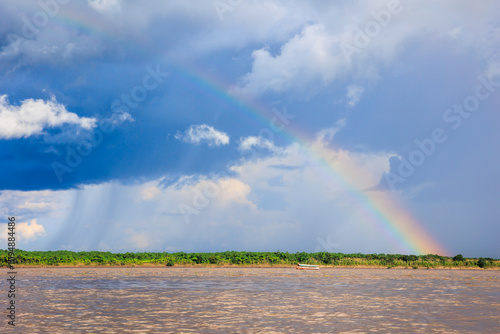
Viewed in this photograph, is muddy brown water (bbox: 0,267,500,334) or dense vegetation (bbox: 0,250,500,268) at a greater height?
dense vegetation (bbox: 0,250,500,268)

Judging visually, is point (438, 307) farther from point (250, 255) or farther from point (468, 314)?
point (250, 255)

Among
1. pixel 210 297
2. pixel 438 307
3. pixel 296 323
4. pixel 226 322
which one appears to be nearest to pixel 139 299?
pixel 210 297

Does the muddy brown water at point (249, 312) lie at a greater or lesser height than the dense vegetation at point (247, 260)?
lesser

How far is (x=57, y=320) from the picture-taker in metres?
24.5

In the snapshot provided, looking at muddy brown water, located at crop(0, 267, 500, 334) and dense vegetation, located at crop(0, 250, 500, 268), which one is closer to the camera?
muddy brown water, located at crop(0, 267, 500, 334)

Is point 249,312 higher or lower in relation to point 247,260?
Answer: lower

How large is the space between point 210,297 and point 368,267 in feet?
249

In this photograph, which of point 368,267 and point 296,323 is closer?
point 296,323

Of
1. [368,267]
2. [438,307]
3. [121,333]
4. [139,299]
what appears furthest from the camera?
[368,267]

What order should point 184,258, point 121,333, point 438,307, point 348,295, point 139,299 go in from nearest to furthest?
point 121,333
point 438,307
point 139,299
point 348,295
point 184,258

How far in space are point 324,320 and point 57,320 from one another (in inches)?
547

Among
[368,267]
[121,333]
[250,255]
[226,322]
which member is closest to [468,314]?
[226,322]

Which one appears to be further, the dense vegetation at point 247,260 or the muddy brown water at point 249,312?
the dense vegetation at point 247,260

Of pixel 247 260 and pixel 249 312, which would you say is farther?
pixel 247 260
